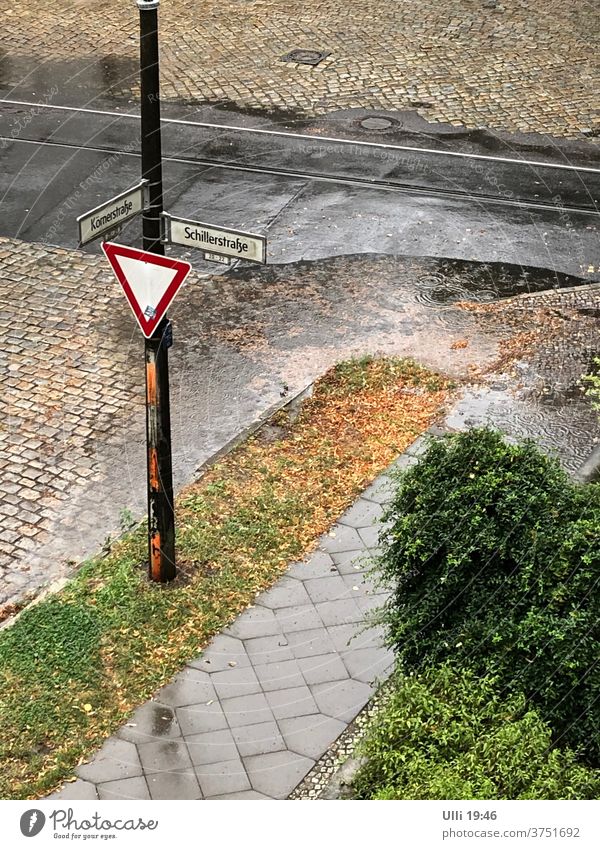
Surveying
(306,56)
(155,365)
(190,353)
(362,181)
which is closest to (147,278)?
(155,365)

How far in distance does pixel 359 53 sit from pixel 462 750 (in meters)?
15.6

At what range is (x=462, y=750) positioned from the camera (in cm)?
562

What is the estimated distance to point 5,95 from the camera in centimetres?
1794

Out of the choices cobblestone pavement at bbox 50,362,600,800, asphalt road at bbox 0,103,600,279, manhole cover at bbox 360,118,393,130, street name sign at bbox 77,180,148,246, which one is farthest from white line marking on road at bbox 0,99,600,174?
street name sign at bbox 77,180,148,246

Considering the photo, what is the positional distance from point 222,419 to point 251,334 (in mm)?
1564

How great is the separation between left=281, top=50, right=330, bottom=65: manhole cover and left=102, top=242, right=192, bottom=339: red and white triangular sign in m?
12.4

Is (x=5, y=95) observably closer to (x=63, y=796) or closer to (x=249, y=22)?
(x=249, y=22)

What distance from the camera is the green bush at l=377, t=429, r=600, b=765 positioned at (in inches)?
238

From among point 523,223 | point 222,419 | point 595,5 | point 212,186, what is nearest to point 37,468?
point 222,419

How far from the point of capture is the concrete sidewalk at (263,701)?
265 inches

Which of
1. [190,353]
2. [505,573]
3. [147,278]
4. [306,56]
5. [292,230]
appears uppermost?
[147,278]

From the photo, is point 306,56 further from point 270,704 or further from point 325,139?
point 270,704

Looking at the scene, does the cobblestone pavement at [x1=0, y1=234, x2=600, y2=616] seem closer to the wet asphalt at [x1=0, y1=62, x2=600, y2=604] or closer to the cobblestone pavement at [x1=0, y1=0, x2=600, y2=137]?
the wet asphalt at [x1=0, y1=62, x2=600, y2=604]

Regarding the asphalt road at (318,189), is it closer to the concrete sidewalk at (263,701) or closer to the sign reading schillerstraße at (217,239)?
the sign reading schillerstraße at (217,239)
